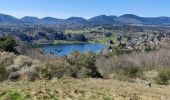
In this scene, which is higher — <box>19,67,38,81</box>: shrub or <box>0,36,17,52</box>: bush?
<box>19,67,38,81</box>: shrub

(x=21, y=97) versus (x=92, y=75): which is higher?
(x=21, y=97)

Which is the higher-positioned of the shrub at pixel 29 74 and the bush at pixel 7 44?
the shrub at pixel 29 74

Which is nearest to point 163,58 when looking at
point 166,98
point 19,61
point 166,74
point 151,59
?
point 151,59

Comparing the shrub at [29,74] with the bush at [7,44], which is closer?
the shrub at [29,74]

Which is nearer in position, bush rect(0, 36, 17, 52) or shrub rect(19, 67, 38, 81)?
shrub rect(19, 67, 38, 81)

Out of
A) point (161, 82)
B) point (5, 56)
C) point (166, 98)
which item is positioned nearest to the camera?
point (166, 98)

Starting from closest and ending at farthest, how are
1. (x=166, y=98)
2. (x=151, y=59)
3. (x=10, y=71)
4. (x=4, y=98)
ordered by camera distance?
(x=4, y=98) → (x=166, y=98) → (x=10, y=71) → (x=151, y=59)

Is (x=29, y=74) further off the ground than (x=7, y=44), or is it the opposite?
(x=29, y=74)

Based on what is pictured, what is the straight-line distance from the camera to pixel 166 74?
36.8 m

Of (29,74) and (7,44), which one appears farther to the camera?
(7,44)

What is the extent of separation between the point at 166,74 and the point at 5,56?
18.2 meters

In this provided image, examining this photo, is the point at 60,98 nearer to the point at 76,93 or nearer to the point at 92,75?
the point at 76,93

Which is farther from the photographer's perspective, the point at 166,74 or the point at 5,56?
the point at 5,56

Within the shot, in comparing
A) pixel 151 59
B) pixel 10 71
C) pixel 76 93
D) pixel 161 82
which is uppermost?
pixel 76 93
